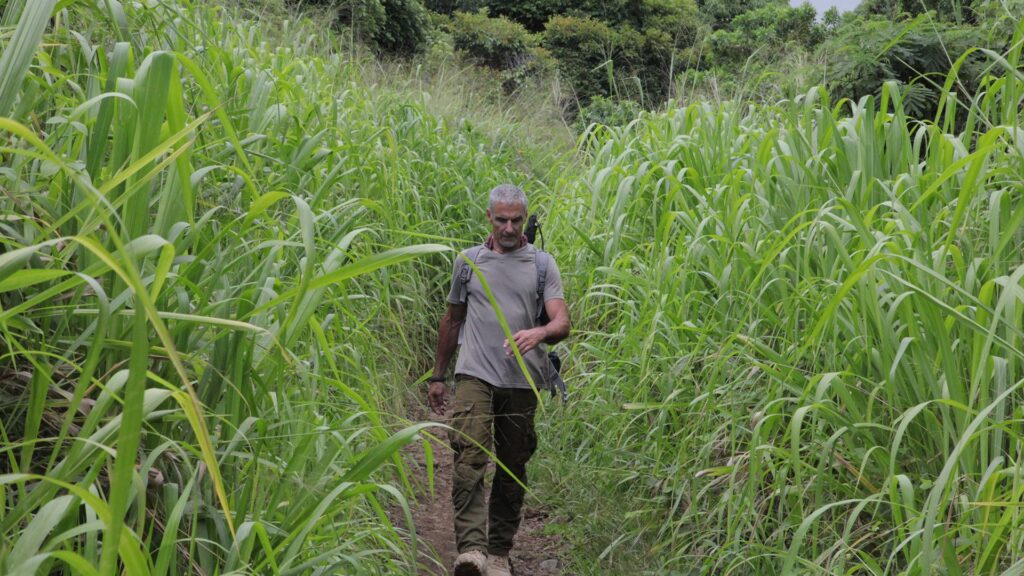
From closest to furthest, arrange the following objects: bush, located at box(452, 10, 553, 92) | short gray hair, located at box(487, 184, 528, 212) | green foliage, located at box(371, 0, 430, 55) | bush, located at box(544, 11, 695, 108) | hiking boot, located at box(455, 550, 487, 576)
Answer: hiking boot, located at box(455, 550, 487, 576) → short gray hair, located at box(487, 184, 528, 212) → green foliage, located at box(371, 0, 430, 55) → bush, located at box(452, 10, 553, 92) → bush, located at box(544, 11, 695, 108)

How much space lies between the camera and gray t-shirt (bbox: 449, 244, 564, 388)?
4.58m

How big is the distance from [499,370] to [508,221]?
73cm

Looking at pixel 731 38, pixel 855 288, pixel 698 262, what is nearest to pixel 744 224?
pixel 698 262

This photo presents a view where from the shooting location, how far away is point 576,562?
4461 millimetres

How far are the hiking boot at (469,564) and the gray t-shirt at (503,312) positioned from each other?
80 cm

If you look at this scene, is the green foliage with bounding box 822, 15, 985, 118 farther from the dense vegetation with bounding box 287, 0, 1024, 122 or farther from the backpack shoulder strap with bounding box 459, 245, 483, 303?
the backpack shoulder strap with bounding box 459, 245, 483, 303

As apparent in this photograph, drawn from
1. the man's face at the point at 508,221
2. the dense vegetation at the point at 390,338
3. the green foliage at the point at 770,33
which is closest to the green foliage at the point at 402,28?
the green foliage at the point at 770,33

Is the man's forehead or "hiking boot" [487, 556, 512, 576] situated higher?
the man's forehead

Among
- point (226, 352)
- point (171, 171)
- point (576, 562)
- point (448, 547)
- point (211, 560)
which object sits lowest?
point (448, 547)

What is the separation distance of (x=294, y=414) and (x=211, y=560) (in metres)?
0.58

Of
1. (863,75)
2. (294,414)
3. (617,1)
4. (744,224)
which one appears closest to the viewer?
(294,414)

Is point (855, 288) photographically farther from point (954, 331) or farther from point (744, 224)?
point (744, 224)

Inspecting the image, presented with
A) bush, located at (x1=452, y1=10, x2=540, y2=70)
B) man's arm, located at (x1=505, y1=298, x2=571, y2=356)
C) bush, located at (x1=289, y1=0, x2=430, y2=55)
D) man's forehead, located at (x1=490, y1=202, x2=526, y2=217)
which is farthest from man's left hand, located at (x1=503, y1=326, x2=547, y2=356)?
bush, located at (x1=452, y1=10, x2=540, y2=70)

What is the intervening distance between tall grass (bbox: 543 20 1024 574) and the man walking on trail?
0.39m
